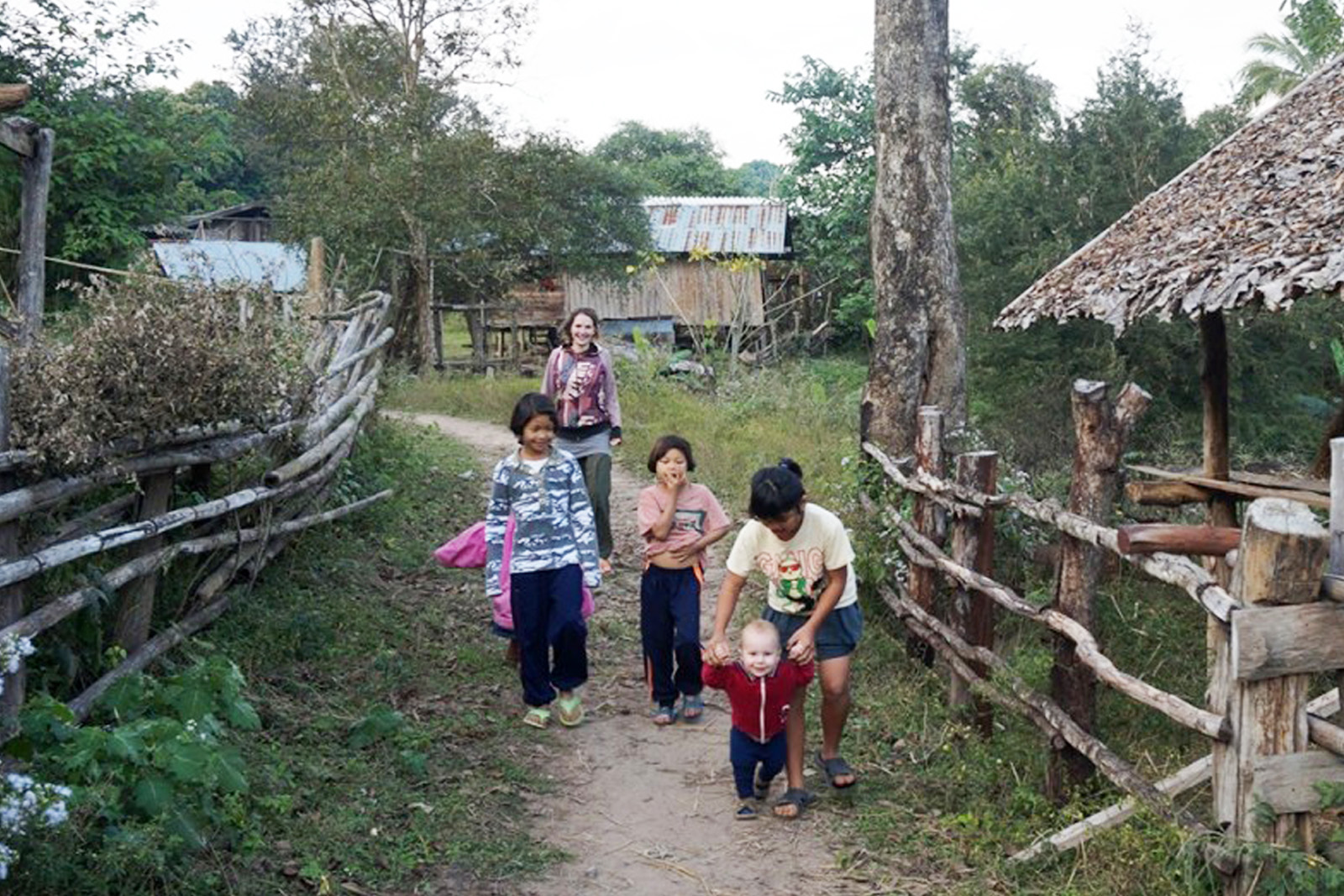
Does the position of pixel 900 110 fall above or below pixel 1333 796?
above

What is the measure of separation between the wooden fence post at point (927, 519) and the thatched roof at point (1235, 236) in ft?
2.78

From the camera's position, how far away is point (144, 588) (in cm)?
474

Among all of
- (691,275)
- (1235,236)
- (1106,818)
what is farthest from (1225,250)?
(691,275)

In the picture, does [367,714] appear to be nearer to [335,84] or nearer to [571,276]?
[335,84]

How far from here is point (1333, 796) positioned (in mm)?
3166

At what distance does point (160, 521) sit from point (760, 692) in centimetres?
218

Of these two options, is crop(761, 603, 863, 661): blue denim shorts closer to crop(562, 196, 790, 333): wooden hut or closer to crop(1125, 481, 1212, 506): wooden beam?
crop(1125, 481, 1212, 506): wooden beam

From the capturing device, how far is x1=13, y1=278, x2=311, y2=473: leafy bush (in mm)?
3934

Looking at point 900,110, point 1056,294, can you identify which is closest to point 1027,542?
point 1056,294

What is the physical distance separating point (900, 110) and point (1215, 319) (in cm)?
215

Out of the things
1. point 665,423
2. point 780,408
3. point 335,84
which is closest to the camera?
point 665,423

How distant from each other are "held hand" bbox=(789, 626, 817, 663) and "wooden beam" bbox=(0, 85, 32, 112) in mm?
3425

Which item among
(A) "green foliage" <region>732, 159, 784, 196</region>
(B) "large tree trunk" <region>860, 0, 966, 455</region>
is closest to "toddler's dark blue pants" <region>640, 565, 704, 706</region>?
(B) "large tree trunk" <region>860, 0, 966, 455</region>

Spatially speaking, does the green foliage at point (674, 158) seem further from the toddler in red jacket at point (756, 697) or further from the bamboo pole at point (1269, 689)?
the bamboo pole at point (1269, 689)
